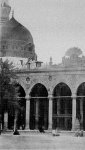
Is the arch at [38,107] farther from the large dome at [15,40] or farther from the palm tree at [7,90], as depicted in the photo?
the large dome at [15,40]

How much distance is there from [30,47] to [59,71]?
51.3 ft

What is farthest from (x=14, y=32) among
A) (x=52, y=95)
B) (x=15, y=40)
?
(x=52, y=95)

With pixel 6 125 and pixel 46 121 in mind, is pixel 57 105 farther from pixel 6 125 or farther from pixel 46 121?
pixel 6 125

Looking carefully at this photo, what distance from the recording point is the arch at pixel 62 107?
5188 centimetres

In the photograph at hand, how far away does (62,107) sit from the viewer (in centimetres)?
5247

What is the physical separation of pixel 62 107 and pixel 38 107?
9.57 feet

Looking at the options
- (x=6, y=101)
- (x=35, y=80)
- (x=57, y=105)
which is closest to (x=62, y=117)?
(x=57, y=105)

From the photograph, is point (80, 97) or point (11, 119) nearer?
point (80, 97)

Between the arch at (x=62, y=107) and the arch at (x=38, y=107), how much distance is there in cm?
122

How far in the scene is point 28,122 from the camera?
5325cm

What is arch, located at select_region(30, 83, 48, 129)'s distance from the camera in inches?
2100

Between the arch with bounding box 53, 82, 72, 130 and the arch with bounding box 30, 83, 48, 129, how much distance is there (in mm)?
1220

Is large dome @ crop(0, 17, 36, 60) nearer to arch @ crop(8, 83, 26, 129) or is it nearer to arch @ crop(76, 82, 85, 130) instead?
arch @ crop(8, 83, 26, 129)

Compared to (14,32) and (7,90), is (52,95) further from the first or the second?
(14,32)
